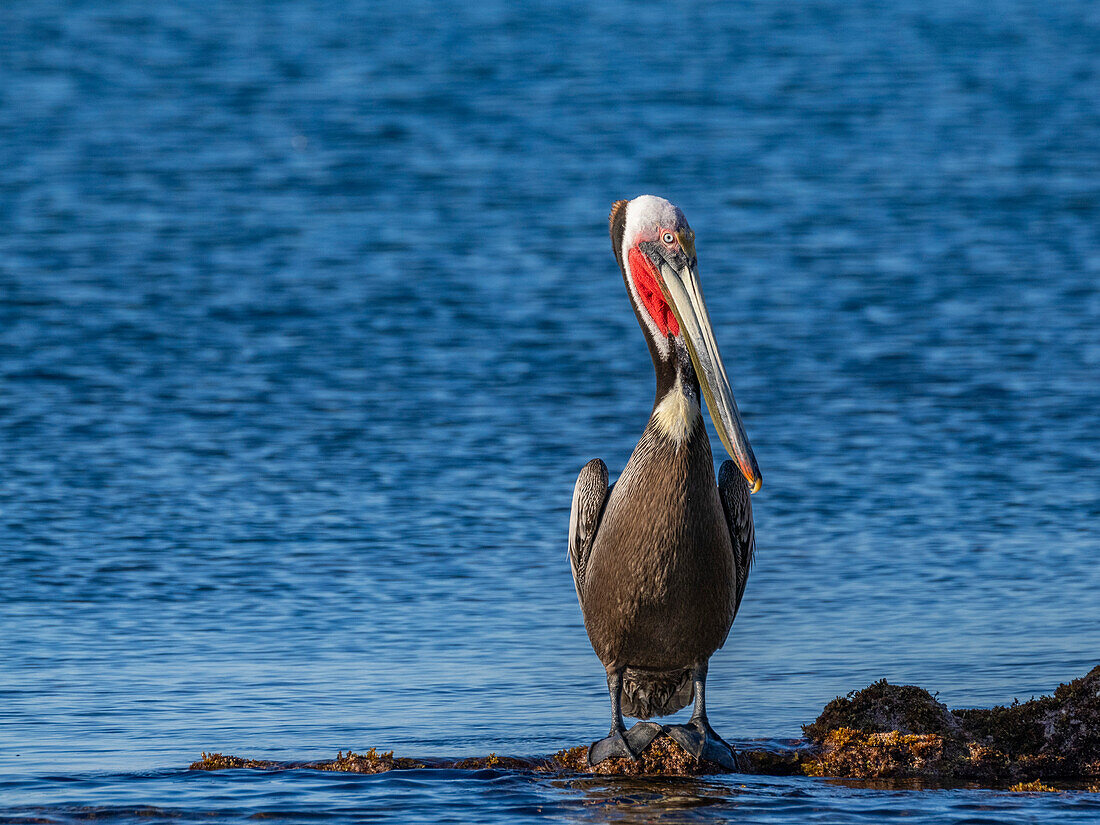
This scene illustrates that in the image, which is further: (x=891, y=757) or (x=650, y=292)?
(x=650, y=292)

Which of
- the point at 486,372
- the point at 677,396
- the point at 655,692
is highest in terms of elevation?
the point at 486,372

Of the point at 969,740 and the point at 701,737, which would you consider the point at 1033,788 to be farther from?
the point at 701,737

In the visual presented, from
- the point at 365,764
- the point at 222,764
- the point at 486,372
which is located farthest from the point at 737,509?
the point at 486,372

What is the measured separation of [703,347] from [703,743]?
4.96 ft

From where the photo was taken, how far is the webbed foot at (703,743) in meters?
6.16

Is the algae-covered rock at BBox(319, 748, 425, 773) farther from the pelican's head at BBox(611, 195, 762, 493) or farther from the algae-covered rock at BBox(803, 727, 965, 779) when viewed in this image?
the pelican's head at BBox(611, 195, 762, 493)

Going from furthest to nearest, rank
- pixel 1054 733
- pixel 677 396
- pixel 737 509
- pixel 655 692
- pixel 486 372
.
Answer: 1. pixel 486 372
2. pixel 655 692
3. pixel 737 509
4. pixel 677 396
5. pixel 1054 733

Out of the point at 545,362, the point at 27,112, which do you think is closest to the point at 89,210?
the point at 27,112

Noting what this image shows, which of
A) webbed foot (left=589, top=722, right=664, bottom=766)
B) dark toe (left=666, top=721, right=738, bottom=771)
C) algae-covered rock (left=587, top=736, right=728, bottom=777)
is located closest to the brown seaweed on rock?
dark toe (left=666, top=721, right=738, bottom=771)

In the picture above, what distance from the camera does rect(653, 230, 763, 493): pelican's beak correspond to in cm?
626

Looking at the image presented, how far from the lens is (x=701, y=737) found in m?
6.23

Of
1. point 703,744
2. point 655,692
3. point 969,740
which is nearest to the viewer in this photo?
point 969,740

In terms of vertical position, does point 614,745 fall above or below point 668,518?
below

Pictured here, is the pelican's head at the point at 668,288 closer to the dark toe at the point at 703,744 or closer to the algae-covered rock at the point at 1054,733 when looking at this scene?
the dark toe at the point at 703,744
